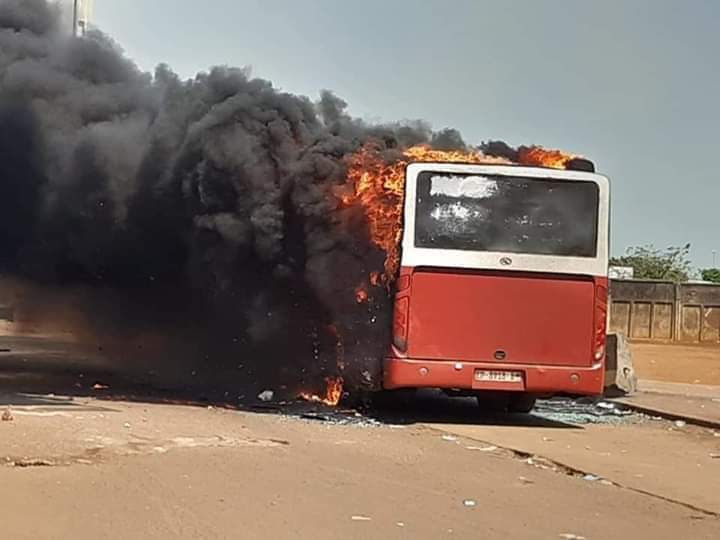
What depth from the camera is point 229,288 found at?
1731 cm

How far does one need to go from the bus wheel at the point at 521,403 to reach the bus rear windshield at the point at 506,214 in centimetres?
259

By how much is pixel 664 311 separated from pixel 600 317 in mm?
30480

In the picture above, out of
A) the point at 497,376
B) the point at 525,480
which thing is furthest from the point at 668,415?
the point at 525,480

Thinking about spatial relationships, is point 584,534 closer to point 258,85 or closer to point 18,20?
point 258,85

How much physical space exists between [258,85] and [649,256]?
175ft

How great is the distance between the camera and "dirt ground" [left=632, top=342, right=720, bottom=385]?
90.5 feet

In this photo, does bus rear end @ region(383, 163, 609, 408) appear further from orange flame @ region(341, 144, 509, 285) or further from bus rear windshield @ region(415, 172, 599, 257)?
orange flame @ region(341, 144, 509, 285)

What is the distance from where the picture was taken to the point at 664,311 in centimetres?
4391

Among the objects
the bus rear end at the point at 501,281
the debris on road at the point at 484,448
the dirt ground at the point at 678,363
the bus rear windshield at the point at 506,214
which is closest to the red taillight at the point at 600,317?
the bus rear end at the point at 501,281

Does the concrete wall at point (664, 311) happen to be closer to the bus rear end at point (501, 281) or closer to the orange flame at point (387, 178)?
the orange flame at point (387, 178)

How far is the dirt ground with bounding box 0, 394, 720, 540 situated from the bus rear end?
760 millimetres

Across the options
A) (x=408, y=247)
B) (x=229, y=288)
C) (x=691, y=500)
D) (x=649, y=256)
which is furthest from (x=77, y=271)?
(x=649, y=256)

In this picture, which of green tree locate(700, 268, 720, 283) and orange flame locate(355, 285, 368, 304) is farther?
green tree locate(700, 268, 720, 283)

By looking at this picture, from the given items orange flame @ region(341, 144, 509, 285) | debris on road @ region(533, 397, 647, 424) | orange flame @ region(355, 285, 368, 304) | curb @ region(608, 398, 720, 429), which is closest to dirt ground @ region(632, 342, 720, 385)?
debris on road @ region(533, 397, 647, 424)
